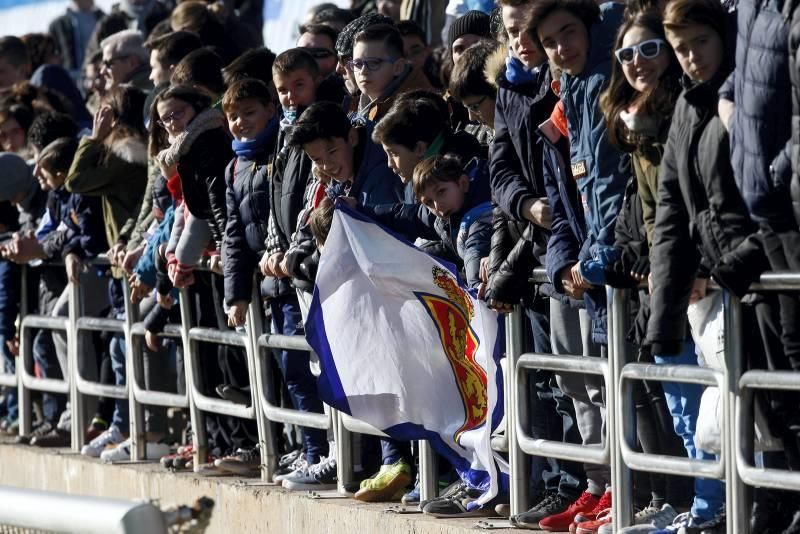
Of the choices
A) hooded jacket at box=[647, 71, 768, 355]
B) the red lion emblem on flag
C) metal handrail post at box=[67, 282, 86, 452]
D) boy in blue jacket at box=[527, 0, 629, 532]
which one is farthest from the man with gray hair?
hooded jacket at box=[647, 71, 768, 355]

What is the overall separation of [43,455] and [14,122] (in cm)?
241

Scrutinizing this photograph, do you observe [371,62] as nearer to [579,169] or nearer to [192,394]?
[579,169]

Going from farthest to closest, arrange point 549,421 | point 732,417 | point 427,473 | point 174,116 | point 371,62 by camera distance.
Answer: point 174,116 → point 371,62 → point 427,473 → point 549,421 → point 732,417

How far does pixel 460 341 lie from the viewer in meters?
7.57

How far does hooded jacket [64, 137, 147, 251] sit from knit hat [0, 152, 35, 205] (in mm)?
1010

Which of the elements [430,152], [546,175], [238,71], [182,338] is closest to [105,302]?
[182,338]

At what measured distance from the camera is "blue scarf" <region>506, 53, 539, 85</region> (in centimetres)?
696

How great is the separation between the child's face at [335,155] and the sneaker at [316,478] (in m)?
1.38

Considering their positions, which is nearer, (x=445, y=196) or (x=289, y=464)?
(x=445, y=196)

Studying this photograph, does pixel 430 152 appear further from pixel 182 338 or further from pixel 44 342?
pixel 44 342

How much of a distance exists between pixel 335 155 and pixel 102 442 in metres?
3.32

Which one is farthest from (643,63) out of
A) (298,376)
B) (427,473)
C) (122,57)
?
(122,57)

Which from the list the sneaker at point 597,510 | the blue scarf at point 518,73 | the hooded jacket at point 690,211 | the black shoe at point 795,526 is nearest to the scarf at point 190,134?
the blue scarf at point 518,73

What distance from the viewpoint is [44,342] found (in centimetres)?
1131
